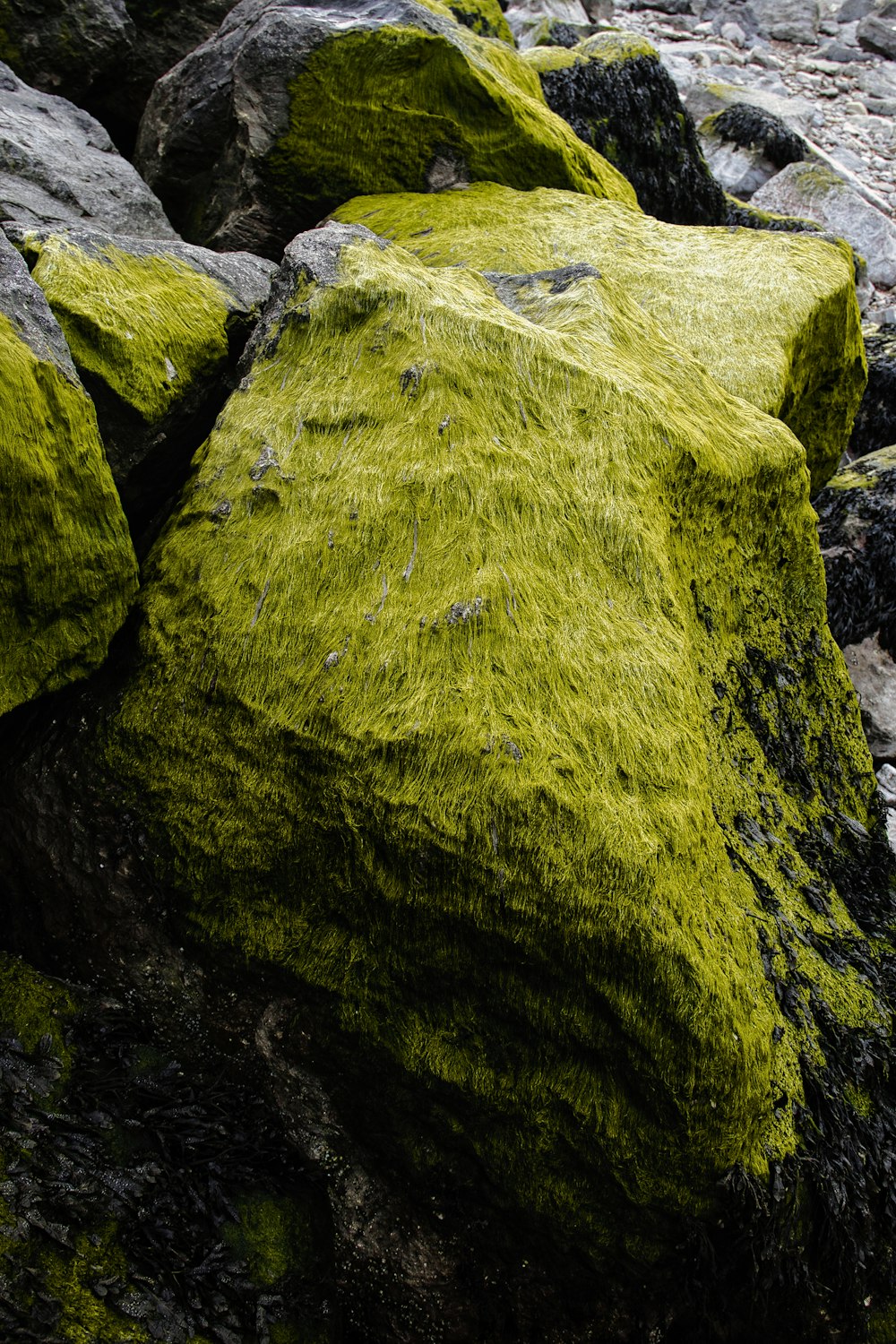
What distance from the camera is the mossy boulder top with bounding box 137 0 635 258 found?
5.72 meters

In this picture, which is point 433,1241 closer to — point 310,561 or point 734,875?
point 734,875

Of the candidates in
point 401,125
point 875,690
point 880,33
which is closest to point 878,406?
point 875,690

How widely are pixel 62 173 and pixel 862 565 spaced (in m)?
6.04

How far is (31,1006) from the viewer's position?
3283 mm

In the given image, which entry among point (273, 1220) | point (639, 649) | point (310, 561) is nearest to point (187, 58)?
point (310, 561)

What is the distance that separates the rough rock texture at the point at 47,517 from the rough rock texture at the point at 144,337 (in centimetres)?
35

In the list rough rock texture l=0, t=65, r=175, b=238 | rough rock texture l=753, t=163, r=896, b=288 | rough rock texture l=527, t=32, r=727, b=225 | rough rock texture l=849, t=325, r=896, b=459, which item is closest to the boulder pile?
rough rock texture l=0, t=65, r=175, b=238

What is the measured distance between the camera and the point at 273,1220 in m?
3.10

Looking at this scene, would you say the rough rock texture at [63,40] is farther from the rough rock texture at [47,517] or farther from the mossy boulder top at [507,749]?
the rough rock texture at [47,517]

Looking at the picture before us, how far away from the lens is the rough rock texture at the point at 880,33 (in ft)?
63.8

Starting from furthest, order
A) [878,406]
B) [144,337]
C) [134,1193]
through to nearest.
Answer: [878,406] → [144,337] → [134,1193]

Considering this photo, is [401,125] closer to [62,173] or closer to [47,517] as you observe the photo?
[62,173]

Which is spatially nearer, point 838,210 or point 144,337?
point 144,337

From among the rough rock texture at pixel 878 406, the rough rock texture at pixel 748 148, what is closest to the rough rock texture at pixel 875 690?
the rough rock texture at pixel 878 406
